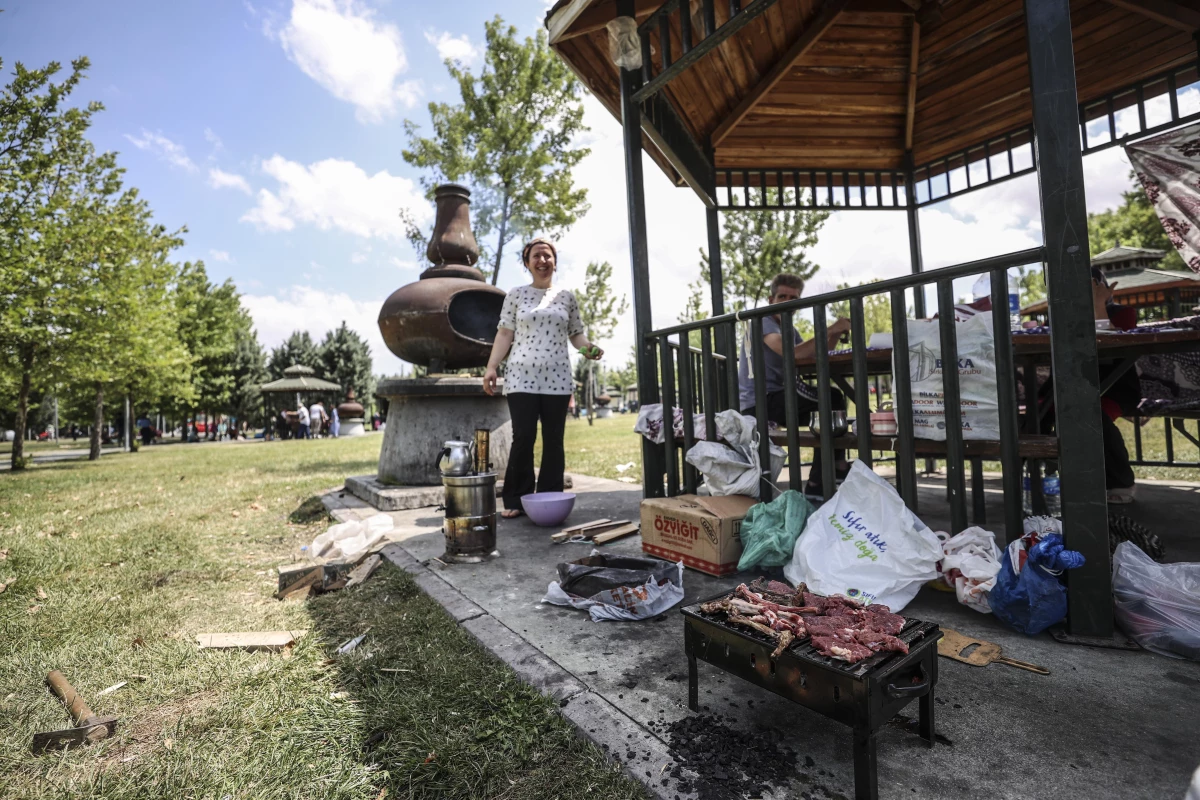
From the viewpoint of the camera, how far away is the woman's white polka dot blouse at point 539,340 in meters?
4.48

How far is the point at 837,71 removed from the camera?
16.7 ft

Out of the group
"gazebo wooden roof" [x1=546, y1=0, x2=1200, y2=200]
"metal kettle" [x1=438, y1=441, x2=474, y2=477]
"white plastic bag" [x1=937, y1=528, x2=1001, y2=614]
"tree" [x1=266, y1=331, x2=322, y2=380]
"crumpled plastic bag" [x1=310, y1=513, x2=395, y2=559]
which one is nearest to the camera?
"white plastic bag" [x1=937, y1=528, x2=1001, y2=614]

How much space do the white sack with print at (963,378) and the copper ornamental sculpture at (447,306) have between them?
4529 mm

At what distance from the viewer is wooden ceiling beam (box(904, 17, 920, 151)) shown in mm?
4643

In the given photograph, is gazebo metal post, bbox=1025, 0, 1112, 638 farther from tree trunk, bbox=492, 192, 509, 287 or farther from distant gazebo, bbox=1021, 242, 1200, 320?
tree trunk, bbox=492, 192, 509, 287

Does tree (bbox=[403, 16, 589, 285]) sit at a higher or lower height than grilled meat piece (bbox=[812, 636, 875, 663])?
higher

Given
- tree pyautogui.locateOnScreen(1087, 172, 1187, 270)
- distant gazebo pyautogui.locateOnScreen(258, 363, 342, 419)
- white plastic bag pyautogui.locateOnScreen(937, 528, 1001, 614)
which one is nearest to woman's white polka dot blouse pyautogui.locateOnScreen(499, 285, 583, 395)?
white plastic bag pyautogui.locateOnScreen(937, 528, 1001, 614)

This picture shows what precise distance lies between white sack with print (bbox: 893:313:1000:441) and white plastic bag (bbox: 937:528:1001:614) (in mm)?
470

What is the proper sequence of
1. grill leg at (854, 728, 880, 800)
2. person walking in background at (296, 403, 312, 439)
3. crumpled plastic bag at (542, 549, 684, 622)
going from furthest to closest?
1. person walking in background at (296, 403, 312, 439)
2. crumpled plastic bag at (542, 549, 684, 622)
3. grill leg at (854, 728, 880, 800)

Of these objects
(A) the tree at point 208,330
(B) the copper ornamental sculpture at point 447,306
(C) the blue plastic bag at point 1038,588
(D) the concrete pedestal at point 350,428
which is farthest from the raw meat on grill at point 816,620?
(D) the concrete pedestal at point 350,428

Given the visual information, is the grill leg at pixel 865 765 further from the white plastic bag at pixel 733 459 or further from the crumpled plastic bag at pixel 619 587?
the white plastic bag at pixel 733 459

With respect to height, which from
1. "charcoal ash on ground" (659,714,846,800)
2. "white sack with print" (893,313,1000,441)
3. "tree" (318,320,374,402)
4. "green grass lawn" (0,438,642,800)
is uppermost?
"tree" (318,320,374,402)

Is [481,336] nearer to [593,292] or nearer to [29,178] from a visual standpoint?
[29,178]

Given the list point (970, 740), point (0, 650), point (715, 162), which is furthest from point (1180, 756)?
point (715, 162)
